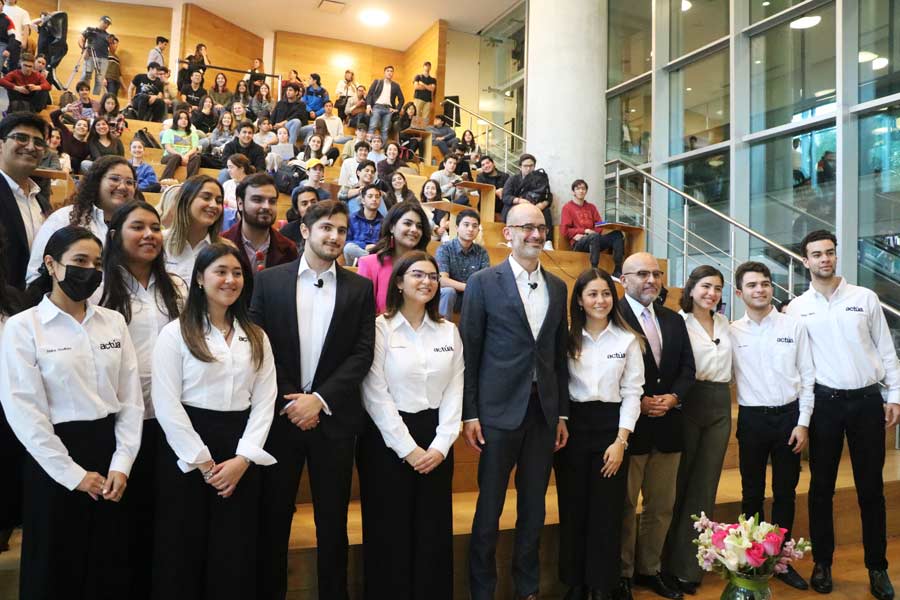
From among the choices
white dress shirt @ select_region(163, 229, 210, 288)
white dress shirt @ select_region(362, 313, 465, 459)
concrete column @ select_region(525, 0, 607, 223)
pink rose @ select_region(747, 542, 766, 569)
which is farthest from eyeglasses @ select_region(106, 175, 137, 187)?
concrete column @ select_region(525, 0, 607, 223)

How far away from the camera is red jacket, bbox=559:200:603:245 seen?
23.5ft

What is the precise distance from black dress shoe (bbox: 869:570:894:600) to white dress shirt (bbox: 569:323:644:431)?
5.04 feet

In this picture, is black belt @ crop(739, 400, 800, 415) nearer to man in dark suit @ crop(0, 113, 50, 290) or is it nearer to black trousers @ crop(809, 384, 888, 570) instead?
black trousers @ crop(809, 384, 888, 570)

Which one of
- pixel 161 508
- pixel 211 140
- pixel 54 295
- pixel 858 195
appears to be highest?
pixel 211 140

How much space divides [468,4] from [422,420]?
42.6ft

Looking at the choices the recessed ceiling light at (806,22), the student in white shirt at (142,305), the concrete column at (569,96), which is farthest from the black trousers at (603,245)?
the student in white shirt at (142,305)

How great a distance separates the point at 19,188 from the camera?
118 inches

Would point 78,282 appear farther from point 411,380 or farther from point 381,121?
point 381,121

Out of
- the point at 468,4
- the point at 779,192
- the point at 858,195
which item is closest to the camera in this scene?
the point at 858,195

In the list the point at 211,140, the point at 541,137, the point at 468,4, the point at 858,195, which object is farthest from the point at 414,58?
the point at 858,195

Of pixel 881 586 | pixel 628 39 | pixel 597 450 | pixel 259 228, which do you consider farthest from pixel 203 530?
pixel 628 39

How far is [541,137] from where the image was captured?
748 cm

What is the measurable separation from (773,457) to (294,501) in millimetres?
2411

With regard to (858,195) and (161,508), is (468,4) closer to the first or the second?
(858,195)
